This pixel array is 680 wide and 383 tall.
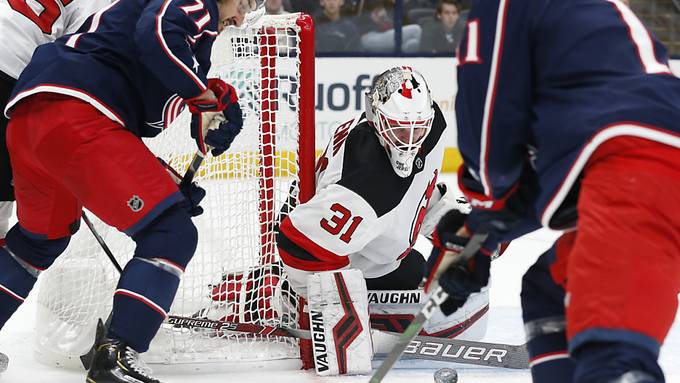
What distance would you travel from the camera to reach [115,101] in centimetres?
238

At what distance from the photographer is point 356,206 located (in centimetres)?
269

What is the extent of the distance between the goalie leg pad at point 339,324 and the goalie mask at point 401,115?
0.33m

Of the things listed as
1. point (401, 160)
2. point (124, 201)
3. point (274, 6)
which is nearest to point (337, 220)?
point (401, 160)

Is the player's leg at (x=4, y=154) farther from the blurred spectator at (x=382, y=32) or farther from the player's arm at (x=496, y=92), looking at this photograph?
the blurred spectator at (x=382, y=32)

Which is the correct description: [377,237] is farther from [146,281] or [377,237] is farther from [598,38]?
[598,38]

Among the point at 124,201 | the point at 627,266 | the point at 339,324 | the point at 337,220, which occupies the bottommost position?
the point at 339,324

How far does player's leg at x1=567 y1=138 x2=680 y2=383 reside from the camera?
142cm

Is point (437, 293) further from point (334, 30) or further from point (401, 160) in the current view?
point (334, 30)

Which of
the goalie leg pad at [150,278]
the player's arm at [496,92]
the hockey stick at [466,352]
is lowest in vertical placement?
the hockey stick at [466,352]

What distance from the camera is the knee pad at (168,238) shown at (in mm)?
2320

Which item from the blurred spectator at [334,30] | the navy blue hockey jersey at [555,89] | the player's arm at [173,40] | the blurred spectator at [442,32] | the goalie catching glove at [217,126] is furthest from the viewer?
the blurred spectator at [442,32]

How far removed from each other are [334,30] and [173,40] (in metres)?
4.22

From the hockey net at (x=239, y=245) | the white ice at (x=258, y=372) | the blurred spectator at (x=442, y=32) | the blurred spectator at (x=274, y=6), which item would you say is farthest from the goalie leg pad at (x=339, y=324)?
the blurred spectator at (x=442, y=32)

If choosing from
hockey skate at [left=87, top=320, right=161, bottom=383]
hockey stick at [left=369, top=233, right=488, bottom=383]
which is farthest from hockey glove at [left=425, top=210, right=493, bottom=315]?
hockey skate at [left=87, top=320, right=161, bottom=383]
